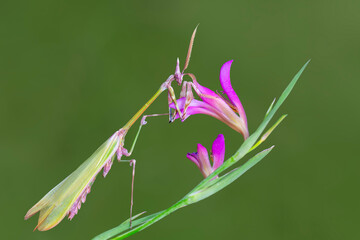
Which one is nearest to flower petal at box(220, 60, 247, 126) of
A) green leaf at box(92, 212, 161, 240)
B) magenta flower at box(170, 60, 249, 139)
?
magenta flower at box(170, 60, 249, 139)

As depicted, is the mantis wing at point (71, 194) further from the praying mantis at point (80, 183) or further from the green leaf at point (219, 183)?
the green leaf at point (219, 183)

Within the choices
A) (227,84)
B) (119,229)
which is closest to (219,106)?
(227,84)

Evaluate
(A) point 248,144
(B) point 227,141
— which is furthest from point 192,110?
(B) point 227,141

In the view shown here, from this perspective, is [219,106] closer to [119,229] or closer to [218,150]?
[218,150]

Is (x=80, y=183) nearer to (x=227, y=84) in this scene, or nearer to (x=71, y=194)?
(x=71, y=194)

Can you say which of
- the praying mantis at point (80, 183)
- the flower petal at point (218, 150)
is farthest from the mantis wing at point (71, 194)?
the flower petal at point (218, 150)

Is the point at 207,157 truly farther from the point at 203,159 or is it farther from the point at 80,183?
the point at 80,183

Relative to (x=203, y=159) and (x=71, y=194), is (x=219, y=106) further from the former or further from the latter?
(x=71, y=194)

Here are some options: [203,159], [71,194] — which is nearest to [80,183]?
[71,194]

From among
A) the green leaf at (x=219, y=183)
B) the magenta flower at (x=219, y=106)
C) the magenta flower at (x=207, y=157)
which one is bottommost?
the green leaf at (x=219, y=183)

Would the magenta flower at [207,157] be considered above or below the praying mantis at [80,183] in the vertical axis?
below
